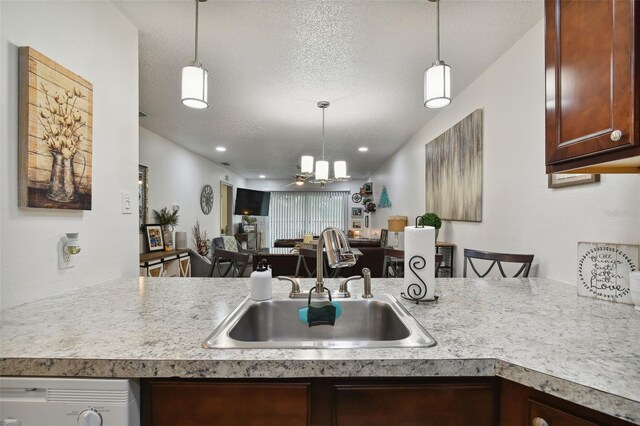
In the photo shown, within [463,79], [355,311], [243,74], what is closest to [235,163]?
[243,74]

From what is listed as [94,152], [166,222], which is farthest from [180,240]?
[94,152]

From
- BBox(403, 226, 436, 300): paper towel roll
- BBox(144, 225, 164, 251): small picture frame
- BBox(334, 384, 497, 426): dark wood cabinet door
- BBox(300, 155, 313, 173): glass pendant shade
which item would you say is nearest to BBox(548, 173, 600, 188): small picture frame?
BBox(403, 226, 436, 300): paper towel roll

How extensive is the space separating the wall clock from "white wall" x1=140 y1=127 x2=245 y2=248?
4.2 inches

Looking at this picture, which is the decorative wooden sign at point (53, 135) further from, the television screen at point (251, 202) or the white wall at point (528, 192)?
the television screen at point (251, 202)

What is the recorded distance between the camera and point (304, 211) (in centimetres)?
961

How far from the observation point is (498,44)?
2.10m

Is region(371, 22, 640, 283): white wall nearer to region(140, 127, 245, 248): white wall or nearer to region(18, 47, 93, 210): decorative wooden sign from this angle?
region(18, 47, 93, 210): decorative wooden sign

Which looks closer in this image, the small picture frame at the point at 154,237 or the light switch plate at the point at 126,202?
the light switch plate at the point at 126,202

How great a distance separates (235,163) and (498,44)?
18.7ft

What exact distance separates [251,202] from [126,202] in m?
6.61

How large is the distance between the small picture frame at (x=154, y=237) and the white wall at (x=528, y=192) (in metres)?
3.74

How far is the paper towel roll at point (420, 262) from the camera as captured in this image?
1.11 metres

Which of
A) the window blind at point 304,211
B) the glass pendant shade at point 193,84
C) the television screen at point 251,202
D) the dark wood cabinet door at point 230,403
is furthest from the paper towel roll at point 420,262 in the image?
the window blind at point 304,211

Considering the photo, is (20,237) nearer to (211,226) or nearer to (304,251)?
(304,251)
